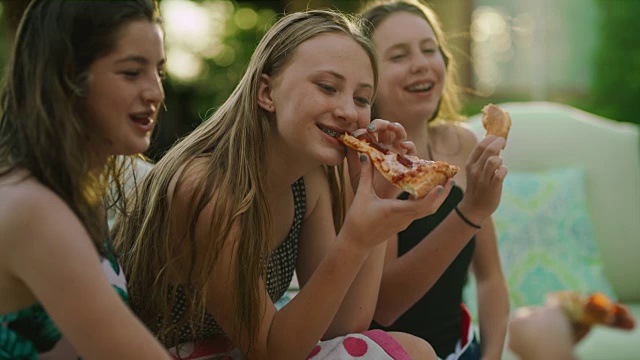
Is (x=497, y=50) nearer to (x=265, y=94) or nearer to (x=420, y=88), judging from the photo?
(x=420, y=88)

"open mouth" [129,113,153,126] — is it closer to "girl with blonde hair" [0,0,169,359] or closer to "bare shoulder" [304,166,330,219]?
"girl with blonde hair" [0,0,169,359]

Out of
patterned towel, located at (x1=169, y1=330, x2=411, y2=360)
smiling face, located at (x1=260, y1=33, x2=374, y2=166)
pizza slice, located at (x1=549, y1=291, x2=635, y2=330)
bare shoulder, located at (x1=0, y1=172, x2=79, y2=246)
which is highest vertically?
bare shoulder, located at (x1=0, y1=172, x2=79, y2=246)

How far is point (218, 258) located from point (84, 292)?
451 millimetres

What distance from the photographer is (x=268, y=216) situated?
189 centimetres

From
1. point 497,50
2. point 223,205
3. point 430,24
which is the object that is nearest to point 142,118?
point 223,205

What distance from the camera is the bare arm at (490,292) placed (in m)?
2.59

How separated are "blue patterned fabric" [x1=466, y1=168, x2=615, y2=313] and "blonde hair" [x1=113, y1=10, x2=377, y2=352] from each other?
1616 millimetres

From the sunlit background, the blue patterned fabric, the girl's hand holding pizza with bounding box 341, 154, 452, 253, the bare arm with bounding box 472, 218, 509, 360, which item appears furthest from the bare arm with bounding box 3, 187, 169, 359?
the sunlit background

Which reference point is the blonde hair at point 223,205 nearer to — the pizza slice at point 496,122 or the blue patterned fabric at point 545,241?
the pizza slice at point 496,122

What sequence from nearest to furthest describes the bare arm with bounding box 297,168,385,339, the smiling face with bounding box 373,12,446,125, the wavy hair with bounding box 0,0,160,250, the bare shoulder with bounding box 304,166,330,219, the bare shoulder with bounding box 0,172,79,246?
the bare shoulder with bounding box 0,172,79,246, the wavy hair with bounding box 0,0,160,250, the bare arm with bounding box 297,168,385,339, the bare shoulder with bounding box 304,166,330,219, the smiling face with bounding box 373,12,446,125

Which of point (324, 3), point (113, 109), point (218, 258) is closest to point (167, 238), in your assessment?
point (218, 258)

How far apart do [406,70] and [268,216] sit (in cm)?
85

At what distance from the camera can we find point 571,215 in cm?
342

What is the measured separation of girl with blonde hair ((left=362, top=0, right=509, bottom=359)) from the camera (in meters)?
2.32
